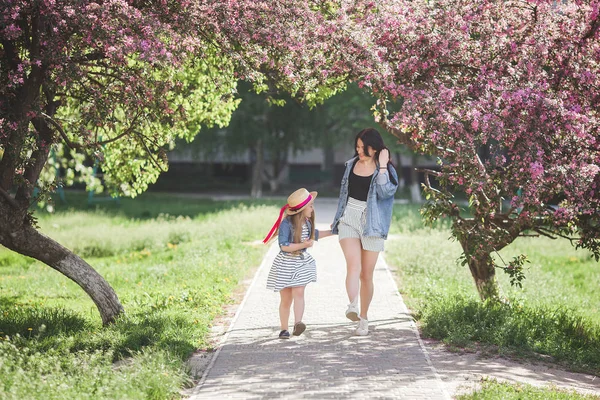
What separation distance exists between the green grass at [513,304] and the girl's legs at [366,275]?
85 cm

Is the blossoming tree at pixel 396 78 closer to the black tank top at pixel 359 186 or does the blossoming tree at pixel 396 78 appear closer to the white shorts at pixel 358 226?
the black tank top at pixel 359 186

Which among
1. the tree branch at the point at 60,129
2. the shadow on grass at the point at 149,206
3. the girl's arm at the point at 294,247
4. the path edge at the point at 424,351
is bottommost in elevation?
the shadow on grass at the point at 149,206

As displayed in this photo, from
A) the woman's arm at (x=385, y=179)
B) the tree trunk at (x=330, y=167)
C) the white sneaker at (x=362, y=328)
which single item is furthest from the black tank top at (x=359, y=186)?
the tree trunk at (x=330, y=167)

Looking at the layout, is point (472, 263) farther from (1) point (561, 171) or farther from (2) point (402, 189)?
(2) point (402, 189)

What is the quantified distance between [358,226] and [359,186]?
445 millimetres

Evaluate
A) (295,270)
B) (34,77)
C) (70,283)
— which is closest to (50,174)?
(70,283)

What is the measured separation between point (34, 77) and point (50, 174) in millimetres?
6954

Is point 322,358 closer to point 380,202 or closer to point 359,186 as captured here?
point 380,202

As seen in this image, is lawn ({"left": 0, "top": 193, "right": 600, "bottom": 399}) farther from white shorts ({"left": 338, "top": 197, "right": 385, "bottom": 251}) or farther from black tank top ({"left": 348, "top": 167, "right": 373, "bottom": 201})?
black tank top ({"left": 348, "top": 167, "right": 373, "bottom": 201})

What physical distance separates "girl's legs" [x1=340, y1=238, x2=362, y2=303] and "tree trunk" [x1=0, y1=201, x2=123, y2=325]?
9.38 ft

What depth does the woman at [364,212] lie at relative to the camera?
26.7 feet

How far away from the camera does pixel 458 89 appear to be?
8.95 meters

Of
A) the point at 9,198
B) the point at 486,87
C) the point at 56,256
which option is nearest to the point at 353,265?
the point at 486,87

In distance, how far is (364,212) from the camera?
8.28 metres
